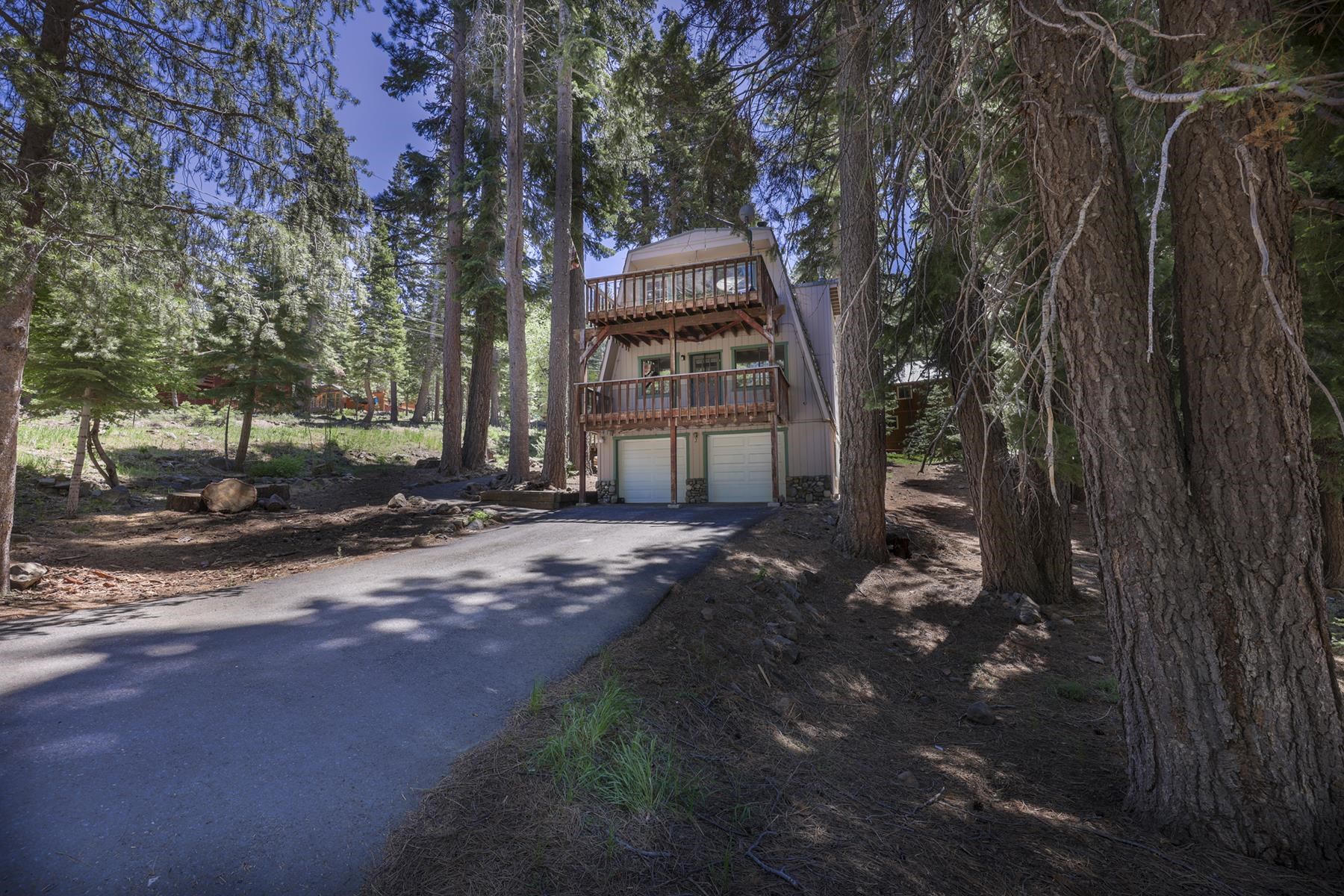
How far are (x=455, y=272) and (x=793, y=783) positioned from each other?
16.4 meters

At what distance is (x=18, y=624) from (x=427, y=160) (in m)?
16.4

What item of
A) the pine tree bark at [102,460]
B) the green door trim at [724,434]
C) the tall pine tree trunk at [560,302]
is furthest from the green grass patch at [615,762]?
the pine tree bark at [102,460]

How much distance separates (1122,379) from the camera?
8.38 ft

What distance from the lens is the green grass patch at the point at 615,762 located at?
2.23 m

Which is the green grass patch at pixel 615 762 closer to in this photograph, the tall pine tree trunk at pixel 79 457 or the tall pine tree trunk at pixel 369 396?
the tall pine tree trunk at pixel 79 457

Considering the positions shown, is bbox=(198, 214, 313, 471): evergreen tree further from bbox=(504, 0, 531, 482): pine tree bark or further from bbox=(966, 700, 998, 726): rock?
bbox=(966, 700, 998, 726): rock

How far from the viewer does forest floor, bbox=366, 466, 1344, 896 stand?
6.39 ft

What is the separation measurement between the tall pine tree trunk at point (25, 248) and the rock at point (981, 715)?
27.3 ft

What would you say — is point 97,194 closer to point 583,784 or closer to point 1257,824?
point 583,784

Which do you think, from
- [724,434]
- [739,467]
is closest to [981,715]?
[739,467]

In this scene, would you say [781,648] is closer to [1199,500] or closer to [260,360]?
[1199,500]

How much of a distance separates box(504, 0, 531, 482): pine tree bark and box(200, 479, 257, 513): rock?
16.7 feet

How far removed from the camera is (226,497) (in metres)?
10.9

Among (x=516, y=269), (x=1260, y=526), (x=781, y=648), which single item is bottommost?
(x=781, y=648)
